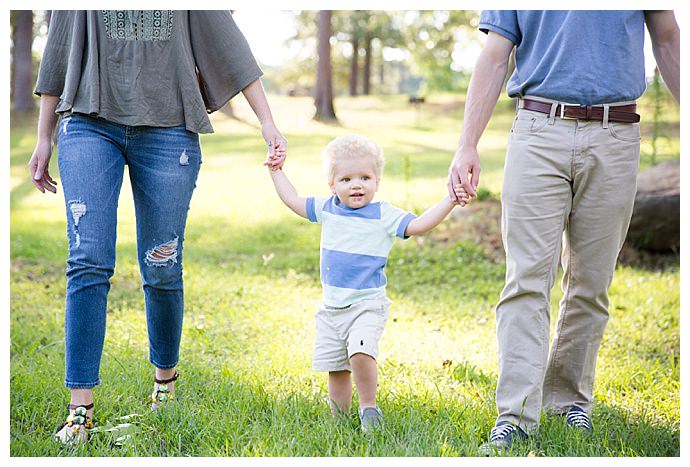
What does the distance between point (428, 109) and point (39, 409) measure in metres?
24.7

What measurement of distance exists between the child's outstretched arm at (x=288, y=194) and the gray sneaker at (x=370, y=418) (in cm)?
82

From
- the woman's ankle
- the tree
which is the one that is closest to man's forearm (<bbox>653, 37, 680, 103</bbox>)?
the woman's ankle

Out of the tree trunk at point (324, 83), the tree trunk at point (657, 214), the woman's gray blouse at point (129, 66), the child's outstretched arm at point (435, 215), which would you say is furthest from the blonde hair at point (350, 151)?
the tree trunk at point (324, 83)

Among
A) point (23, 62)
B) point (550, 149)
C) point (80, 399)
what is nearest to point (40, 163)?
point (80, 399)

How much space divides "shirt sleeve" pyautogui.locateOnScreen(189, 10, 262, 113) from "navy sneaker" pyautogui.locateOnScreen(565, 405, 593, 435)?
76.6 inches

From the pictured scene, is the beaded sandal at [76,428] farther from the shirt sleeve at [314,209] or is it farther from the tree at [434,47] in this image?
the tree at [434,47]

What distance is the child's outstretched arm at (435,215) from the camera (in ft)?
9.50

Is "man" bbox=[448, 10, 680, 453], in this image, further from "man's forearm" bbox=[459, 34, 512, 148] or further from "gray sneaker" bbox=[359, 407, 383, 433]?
"gray sneaker" bbox=[359, 407, 383, 433]

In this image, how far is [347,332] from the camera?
3.08 m

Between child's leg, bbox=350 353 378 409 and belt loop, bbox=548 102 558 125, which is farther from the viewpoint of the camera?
child's leg, bbox=350 353 378 409

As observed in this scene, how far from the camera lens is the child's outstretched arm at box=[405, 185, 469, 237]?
2.90 metres

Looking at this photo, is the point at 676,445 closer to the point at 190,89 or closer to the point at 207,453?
the point at 207,453
